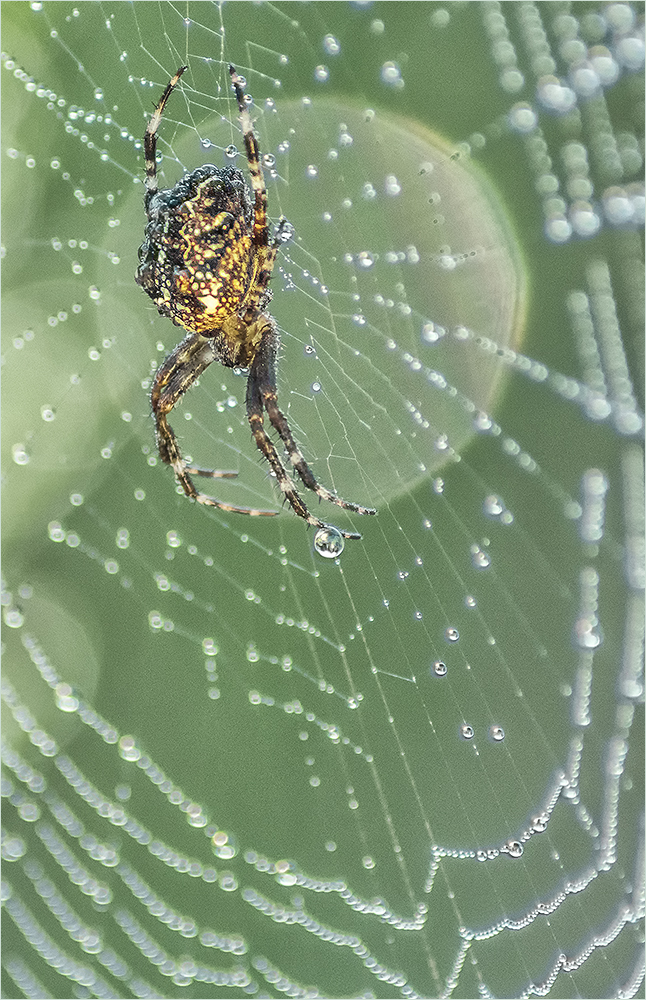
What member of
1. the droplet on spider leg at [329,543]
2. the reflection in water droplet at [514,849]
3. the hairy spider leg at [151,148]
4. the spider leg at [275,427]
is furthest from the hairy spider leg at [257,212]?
the reflection in water droplet at [514,849]

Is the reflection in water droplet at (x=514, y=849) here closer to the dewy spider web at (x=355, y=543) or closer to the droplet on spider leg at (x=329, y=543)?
the dewy spider web at (x=355, y=543)

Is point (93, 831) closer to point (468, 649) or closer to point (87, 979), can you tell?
point (87, 979)

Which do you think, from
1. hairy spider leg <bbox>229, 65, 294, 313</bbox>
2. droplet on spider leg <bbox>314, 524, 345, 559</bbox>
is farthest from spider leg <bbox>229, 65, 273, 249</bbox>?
droplet on spider leg <bbox>314, 524, 345, 559</bbox>

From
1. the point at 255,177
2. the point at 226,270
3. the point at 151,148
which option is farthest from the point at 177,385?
the point at 255,177

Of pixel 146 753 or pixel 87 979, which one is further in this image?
pixel 146 753

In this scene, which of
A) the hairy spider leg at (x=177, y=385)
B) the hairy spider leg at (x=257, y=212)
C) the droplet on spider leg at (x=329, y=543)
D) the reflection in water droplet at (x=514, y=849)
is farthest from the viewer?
the hairy spider leg at (x=177, y=385)

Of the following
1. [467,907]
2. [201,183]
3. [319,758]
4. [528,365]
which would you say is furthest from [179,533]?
[201,183]
